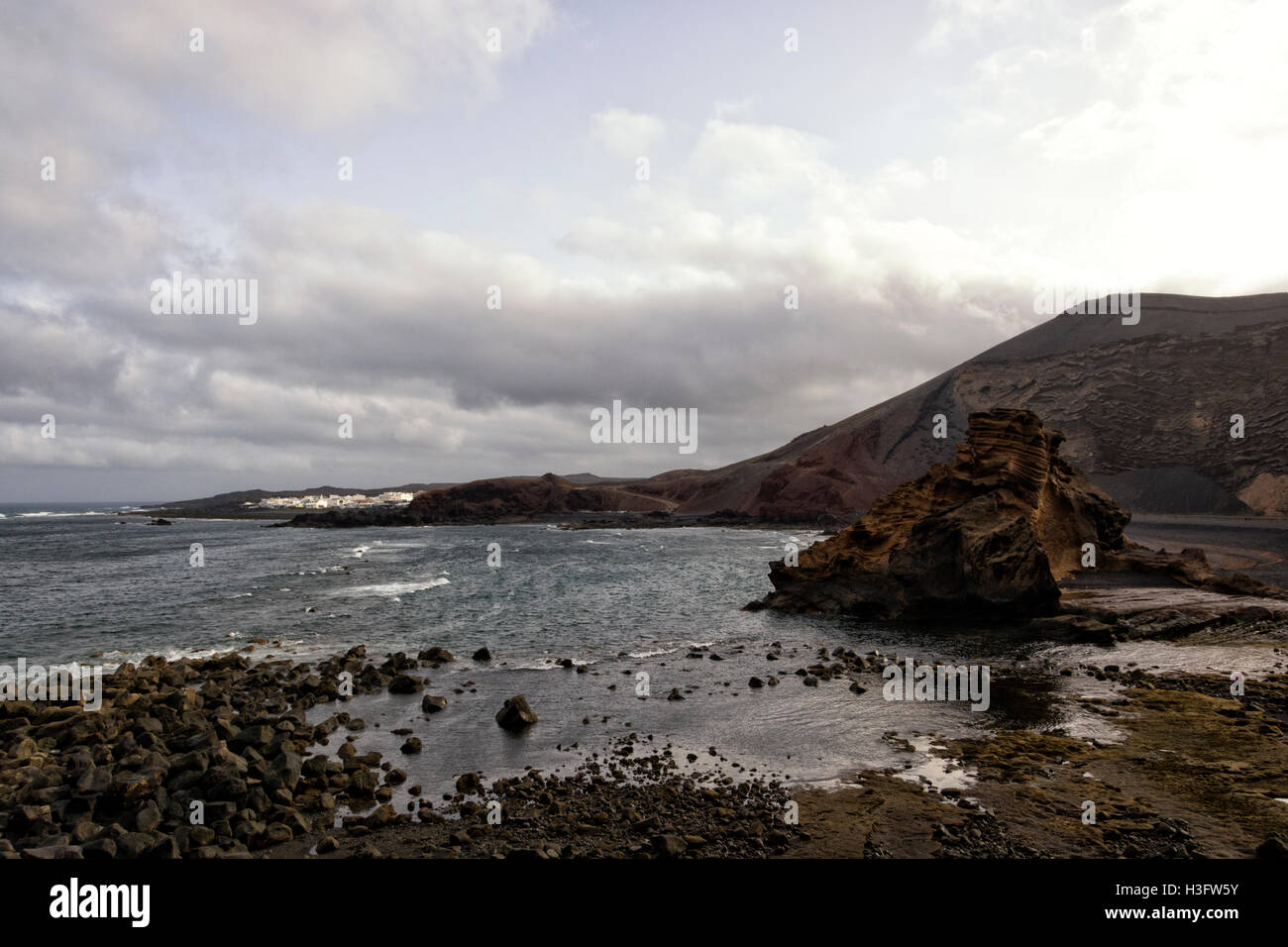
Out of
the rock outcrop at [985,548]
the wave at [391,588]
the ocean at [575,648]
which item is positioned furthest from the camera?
the wave at [391,588]

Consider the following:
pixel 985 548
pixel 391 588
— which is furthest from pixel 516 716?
pixel 391 588

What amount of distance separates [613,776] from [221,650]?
78.7ft

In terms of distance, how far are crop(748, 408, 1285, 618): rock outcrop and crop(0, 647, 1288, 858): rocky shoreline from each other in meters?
12.5

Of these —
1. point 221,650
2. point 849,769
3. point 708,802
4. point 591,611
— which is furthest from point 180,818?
point 591,611

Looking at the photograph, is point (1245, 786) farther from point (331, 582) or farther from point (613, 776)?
point (331, 582)

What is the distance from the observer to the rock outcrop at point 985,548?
32.0 metres

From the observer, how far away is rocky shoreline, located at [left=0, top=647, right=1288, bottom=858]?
1190 cm

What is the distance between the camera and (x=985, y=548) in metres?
32.1

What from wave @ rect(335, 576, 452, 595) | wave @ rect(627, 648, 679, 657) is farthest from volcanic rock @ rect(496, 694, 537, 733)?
wave @ rect(335, 576, 452, 595)

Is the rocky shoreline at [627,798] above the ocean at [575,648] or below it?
above

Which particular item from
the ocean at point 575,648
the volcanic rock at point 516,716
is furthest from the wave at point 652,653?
the volcanic rock at point 516,716

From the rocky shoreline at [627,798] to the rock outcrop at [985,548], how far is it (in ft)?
41.0

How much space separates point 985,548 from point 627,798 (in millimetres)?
25039

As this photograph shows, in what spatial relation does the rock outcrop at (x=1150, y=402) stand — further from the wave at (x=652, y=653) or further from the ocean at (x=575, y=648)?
the wave at (x=652, y=653)
